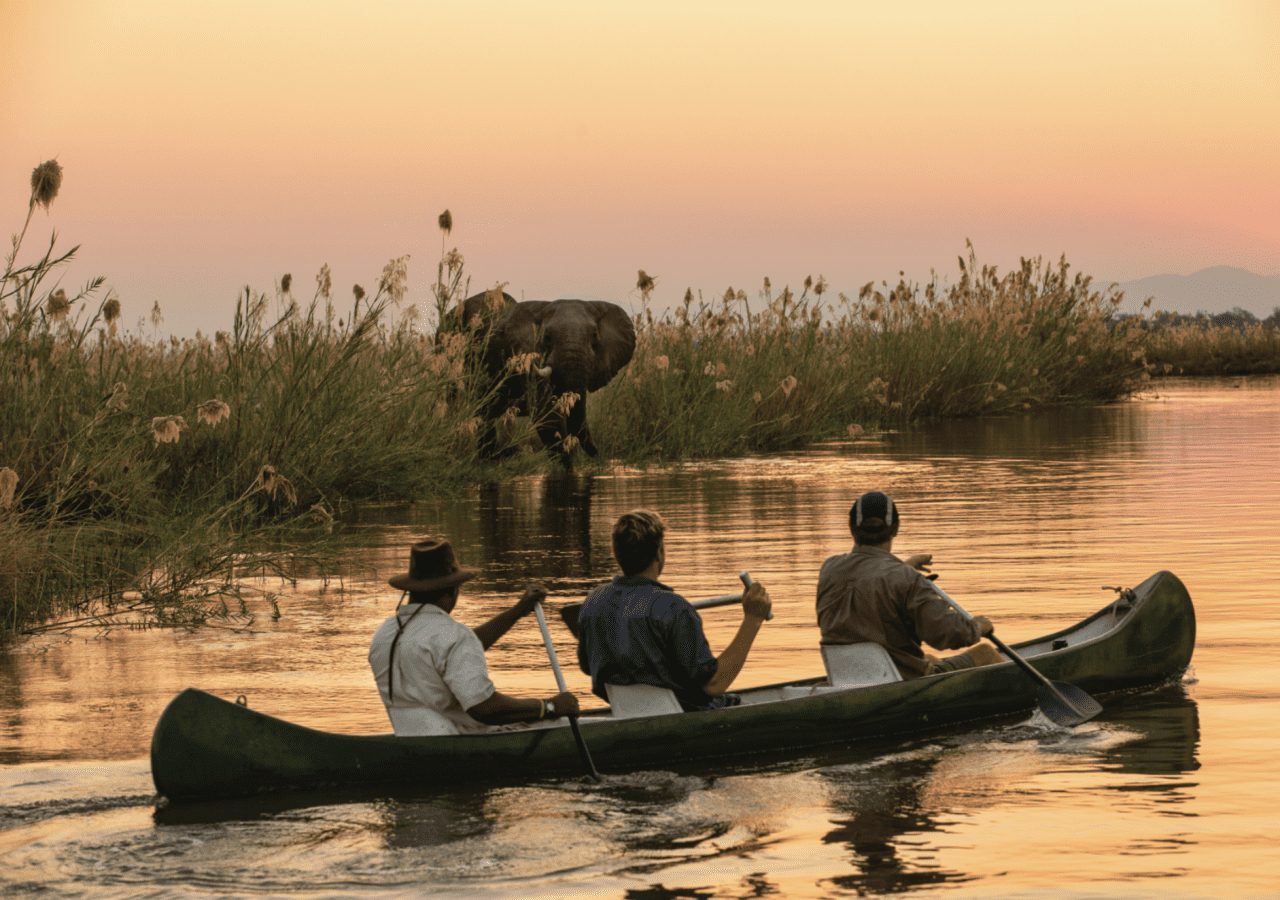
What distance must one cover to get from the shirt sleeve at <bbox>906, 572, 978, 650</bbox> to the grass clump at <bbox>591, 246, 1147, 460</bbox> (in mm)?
16993

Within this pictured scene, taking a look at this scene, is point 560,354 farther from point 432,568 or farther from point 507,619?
point 432,568

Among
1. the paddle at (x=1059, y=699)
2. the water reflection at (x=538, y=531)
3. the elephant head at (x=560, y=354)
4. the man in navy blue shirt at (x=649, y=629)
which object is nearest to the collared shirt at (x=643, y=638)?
the man in navy blue shirt at (x=649, y=629)

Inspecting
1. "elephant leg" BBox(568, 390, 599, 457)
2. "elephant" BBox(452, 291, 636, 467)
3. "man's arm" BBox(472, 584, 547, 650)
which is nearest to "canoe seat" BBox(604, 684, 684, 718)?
"man's arm" BBox(472, 584, 547, 650)

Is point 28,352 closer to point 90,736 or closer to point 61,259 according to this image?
point 61,259

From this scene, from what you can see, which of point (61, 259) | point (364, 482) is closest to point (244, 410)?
point (364, 482)

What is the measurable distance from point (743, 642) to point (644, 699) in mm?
536

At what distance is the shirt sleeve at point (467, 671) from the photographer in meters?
8.66

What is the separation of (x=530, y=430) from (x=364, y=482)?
3535mm

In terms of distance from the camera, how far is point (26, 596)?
13.1 m

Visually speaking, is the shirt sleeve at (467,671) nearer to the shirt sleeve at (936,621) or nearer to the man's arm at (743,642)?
the man's arm at (743,642)

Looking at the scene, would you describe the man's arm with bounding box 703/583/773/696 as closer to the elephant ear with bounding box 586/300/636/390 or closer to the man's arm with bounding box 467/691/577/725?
the man's arm with bounding box 467/691/577/725

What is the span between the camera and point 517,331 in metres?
27.8

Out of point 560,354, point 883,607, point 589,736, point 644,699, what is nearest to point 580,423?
point 560,354

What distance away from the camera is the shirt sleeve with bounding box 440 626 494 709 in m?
8.66
